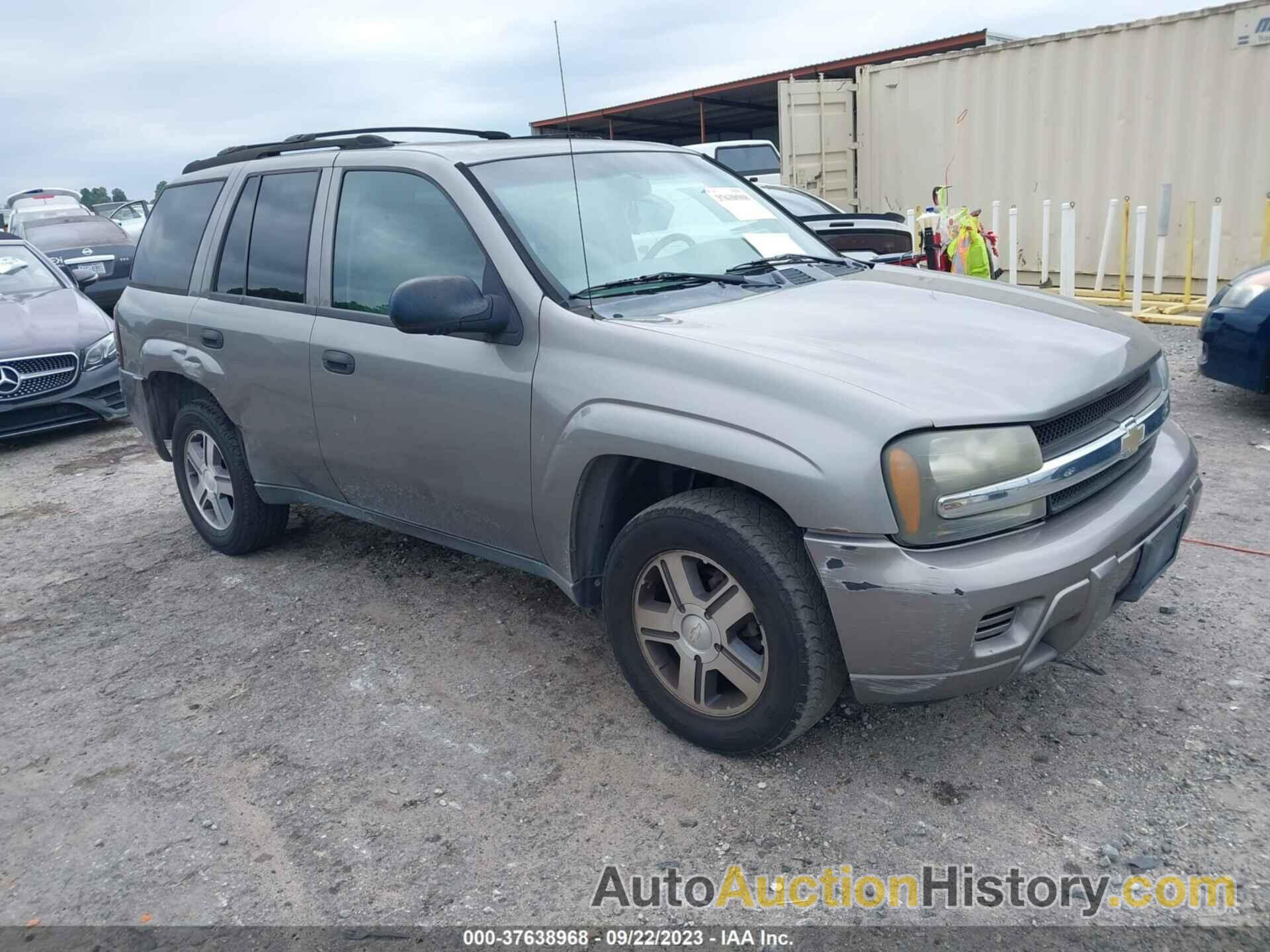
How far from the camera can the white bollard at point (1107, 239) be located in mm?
10242

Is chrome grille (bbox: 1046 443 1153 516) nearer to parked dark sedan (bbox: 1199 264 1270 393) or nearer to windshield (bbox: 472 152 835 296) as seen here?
windshield (bbox: 472 152 835 296)

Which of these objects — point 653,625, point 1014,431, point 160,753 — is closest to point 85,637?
point 160,753

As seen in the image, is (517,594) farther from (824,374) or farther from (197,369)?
(824,374)

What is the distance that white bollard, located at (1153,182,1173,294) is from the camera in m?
9.26

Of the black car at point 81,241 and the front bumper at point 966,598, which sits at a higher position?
the black car at point 81,241

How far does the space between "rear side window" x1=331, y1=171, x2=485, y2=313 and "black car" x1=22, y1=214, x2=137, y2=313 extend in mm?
10844

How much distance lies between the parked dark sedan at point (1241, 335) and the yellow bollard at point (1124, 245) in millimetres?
4258

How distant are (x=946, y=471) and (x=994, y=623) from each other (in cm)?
40

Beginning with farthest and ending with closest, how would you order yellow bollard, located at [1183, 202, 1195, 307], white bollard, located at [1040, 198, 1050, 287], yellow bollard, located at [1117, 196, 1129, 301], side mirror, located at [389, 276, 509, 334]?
1. white bollard, located at [1040, 198, 1050, 287]
2. yellow bollard, located at [1117, 196, 1129, 301]
3. yellow bollard, located at [1183, 202, 1195, 307]
4. side mirror, located at [389, 276, 509, 334]

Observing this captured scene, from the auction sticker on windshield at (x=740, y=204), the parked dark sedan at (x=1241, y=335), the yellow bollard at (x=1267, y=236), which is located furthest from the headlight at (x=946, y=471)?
the yellow bollard at (x=1267, y=236)

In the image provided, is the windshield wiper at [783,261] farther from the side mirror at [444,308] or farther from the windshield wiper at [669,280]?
the side mirror at [444,308]

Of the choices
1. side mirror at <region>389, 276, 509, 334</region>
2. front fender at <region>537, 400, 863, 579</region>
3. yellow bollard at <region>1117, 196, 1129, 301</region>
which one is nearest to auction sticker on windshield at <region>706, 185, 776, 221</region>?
side mirror at <region>389, 276, 509, 334</region>

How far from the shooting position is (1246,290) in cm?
573

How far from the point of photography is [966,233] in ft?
28.9
